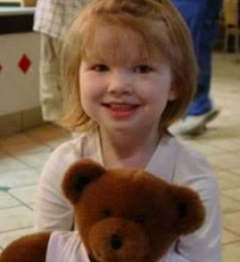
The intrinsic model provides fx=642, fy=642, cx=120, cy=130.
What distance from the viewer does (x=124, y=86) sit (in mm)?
933

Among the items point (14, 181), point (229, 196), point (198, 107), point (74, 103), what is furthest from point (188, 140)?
point (74, 103)

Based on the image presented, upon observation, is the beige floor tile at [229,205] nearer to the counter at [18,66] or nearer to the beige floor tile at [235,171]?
the beige floor tile at [235,171]

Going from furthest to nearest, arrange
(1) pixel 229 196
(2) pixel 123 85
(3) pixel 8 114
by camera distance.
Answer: (3) pixel 8 114, (1) pixel 229 196, (2) pixel 123 85

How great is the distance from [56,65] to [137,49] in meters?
1.50

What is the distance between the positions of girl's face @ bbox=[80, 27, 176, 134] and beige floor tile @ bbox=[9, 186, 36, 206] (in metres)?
1.29

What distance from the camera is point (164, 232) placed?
2.78ft

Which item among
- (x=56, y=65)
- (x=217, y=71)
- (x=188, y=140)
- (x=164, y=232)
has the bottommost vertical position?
(x=217, y=71)

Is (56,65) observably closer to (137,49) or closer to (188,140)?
(188,140)

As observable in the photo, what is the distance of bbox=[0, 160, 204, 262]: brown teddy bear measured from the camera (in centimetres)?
79

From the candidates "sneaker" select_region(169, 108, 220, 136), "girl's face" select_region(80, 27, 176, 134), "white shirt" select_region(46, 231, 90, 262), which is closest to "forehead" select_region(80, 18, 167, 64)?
"girl's face" select_region(80, 27, 176, 134)

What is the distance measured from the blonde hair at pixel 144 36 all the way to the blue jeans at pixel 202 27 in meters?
1.86

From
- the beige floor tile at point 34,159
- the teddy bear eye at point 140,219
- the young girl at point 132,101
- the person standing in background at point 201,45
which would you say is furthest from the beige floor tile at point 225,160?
the teddy bear eye at point 140,219

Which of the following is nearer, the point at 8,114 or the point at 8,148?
the point at 8,148

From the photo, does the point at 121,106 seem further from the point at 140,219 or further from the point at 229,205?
the point at 229,205
